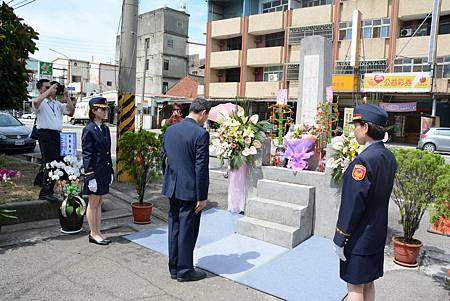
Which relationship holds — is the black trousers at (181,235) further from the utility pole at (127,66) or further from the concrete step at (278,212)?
the utility pole at (127,66)

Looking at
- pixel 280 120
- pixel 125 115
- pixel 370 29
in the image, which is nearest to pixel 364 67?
pixel 370 29

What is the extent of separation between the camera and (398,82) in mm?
22484

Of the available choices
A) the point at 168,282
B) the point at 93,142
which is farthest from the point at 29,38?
the point at 168,282

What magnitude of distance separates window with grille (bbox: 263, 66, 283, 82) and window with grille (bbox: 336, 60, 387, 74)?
499cm

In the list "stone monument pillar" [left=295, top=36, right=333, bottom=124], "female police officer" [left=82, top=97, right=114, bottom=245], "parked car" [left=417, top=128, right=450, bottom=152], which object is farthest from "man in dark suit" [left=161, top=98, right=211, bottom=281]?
"parked car" [left=417, top=128, right=450, bottom=152]

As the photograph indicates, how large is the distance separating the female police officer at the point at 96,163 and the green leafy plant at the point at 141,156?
935 mm

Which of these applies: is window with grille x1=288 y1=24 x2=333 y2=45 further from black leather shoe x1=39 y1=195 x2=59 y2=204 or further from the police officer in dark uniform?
the police officer in dark uniform

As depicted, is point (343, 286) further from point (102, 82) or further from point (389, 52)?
point (102, 82)

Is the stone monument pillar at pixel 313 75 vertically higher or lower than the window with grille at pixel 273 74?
lower

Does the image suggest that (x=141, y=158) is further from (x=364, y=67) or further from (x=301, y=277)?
(x=364, y=67)

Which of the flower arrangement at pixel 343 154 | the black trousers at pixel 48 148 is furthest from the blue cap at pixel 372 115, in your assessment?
the black trousers at pixel 48 148

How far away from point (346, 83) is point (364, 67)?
181cm

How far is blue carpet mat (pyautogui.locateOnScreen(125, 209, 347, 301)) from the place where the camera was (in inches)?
146

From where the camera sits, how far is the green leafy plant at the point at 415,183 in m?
4.33
